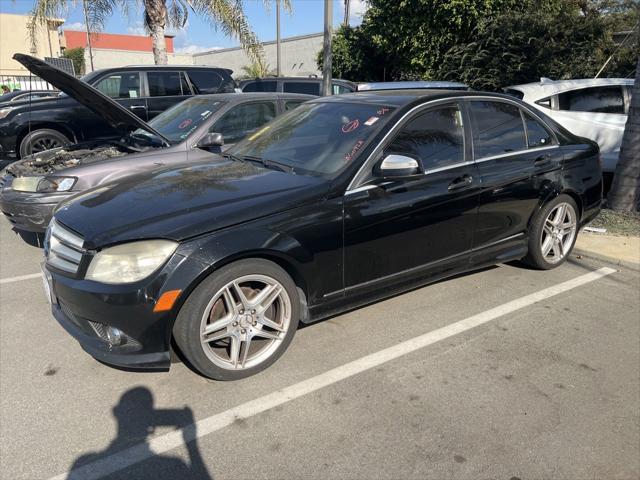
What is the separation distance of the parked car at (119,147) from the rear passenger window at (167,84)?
11.0 feet

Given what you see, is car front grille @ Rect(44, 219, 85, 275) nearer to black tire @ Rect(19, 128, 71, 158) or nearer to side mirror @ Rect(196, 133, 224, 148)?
side mirror @ Rect(196, 133, 224, 148)

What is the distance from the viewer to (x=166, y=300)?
267 centimetres

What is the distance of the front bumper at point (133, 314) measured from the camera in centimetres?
265

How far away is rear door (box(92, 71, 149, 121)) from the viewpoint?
944 centimetres

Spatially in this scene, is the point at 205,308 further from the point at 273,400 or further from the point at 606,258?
the point at 606,258

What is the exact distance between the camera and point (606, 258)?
5234 mm

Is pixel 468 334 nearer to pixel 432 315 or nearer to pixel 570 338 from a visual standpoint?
pixel 432 315

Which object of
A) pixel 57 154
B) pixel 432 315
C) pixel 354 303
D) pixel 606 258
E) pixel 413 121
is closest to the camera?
pixel 354 303

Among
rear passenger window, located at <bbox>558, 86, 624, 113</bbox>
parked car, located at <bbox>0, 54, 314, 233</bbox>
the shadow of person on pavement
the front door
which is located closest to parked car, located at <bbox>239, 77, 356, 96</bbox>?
rear passenger window, located at <bbox>558, 86, 624, 113</bbox>

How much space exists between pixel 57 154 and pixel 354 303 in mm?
4425

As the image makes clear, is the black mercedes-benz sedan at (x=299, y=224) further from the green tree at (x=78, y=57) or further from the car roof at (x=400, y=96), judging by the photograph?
the green tree at (x=78, y=57)

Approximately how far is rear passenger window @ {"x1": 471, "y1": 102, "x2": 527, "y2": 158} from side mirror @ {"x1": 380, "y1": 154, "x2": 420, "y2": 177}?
914mm

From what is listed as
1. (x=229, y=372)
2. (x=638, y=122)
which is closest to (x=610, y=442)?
(x=229, y=372)

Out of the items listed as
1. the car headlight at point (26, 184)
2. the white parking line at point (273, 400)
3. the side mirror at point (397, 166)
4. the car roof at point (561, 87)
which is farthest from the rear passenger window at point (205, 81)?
the white parking line at point (273, 400)
